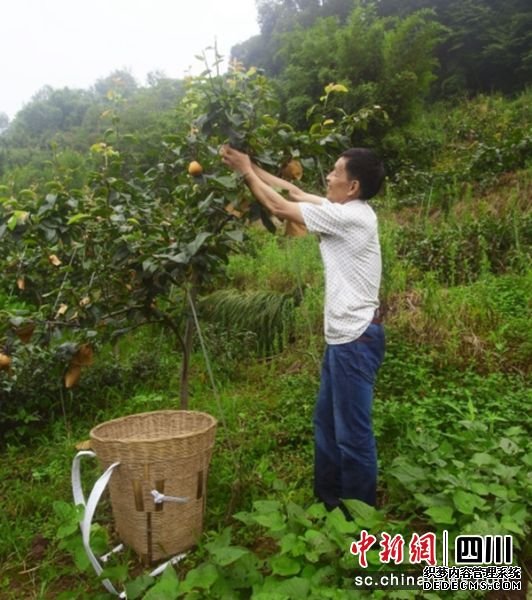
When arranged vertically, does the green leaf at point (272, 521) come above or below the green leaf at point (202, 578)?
above

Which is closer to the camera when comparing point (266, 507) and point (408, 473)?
point (266, 507)

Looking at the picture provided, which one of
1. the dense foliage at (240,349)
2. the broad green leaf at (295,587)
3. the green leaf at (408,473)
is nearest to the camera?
the broad green leaf at (295,587)

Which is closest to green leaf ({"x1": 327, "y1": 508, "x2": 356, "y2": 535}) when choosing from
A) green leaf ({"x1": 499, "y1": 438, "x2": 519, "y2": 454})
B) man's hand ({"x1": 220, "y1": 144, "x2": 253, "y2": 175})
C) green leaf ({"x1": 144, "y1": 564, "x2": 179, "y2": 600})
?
green leaf ({"x1": 144, "y1": 564, "x2": 179, "y2": 600})

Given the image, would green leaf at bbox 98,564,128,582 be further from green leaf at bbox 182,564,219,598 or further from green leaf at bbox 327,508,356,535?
green leaf at bbox 327,508,356,535

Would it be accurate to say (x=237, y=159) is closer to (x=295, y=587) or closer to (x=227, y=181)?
(x=227, y=181)

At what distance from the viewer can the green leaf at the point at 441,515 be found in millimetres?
1811

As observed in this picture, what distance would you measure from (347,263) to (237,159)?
529 mm

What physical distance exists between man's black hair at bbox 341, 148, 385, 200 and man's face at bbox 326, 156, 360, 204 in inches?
0.6

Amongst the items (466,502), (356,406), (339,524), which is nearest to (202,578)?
(339,524)

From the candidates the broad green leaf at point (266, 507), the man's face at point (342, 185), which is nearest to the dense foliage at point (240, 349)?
the broad green leaf at point (266, 507)

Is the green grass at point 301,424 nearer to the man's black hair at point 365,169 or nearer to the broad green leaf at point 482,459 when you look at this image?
the broad green leaf at point 482,459

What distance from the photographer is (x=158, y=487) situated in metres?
2.03

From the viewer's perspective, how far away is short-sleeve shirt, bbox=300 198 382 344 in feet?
6.46

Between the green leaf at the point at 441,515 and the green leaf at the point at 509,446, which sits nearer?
the green leaf at the point at 441,515
